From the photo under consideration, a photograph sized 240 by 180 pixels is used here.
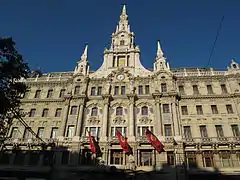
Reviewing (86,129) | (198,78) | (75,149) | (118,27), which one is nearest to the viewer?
(75,149)

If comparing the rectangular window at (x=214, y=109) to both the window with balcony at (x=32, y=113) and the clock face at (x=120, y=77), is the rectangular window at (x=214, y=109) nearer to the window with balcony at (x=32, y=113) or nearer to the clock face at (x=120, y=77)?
the clock face at (x=120, y=77)

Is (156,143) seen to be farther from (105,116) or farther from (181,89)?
(181,89)

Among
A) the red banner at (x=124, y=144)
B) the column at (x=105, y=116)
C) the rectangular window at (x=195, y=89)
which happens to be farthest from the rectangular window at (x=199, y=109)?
the column at (x=105, y=116)

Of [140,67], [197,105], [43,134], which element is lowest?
[43,134]

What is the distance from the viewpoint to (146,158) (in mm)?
29953

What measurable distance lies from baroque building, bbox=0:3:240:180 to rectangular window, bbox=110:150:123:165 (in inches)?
5.7

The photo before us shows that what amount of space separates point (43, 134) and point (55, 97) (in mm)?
7415

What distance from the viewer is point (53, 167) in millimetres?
30062

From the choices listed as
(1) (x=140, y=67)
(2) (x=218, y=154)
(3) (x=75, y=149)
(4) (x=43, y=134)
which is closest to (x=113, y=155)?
(3) (x=75, y=149)

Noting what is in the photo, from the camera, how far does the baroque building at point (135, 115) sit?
29522 mm

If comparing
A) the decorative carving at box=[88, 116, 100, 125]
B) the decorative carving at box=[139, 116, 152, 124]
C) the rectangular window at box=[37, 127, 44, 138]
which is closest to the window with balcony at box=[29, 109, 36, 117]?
the rectangular window at box=[37, 127, 44, 138]

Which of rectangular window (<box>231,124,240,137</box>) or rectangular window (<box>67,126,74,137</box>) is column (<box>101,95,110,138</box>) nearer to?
rectangular window (<box>67,126,74,137</box>)

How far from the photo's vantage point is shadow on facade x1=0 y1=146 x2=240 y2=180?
90.8ft

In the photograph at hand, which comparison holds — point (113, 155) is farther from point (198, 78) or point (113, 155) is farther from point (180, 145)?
point (198, 78)
